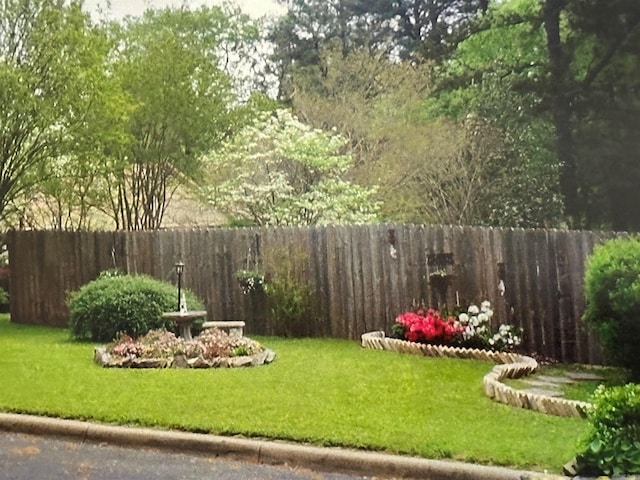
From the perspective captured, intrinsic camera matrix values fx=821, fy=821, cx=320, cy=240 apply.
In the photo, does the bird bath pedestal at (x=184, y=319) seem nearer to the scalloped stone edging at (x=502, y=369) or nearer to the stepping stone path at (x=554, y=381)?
the scalloped stone edging at (x=502, y=369)

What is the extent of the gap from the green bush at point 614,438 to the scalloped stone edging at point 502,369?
107 cm

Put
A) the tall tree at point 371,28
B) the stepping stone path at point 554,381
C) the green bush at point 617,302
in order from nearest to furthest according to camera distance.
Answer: the green bush at point 617,302 < the stepping stone path at point 554,381 < the tall tree at point 371,28

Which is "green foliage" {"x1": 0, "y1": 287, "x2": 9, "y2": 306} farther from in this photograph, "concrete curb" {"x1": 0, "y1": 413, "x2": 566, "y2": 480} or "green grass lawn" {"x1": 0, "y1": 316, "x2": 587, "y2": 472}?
"concrete curb" {"x1": 0, "y1": 413, "x2": 566, "y2": 480}

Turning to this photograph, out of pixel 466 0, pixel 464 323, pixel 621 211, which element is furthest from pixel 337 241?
pixel 466 0

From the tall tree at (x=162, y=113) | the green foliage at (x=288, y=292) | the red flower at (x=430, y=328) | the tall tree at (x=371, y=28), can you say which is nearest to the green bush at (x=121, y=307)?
the green foliage at (x=288, y=292)

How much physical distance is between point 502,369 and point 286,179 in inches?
449

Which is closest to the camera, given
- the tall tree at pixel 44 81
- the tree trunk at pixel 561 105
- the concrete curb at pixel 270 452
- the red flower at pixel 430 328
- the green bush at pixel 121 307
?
the concrete curb at pixel 270 452

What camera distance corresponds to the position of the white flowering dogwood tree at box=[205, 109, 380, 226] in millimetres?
17516

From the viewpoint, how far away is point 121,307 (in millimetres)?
10156

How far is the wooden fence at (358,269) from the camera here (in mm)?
8633

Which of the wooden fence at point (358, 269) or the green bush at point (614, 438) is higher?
the wooden fence at point (358, 269)

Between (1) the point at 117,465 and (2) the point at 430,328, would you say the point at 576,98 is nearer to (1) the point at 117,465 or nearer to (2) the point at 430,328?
(2) the point at 430,328

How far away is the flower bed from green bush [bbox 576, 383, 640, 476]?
4564mm

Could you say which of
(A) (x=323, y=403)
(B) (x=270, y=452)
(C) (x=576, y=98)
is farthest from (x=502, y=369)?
(C) (x=576, y=98)
